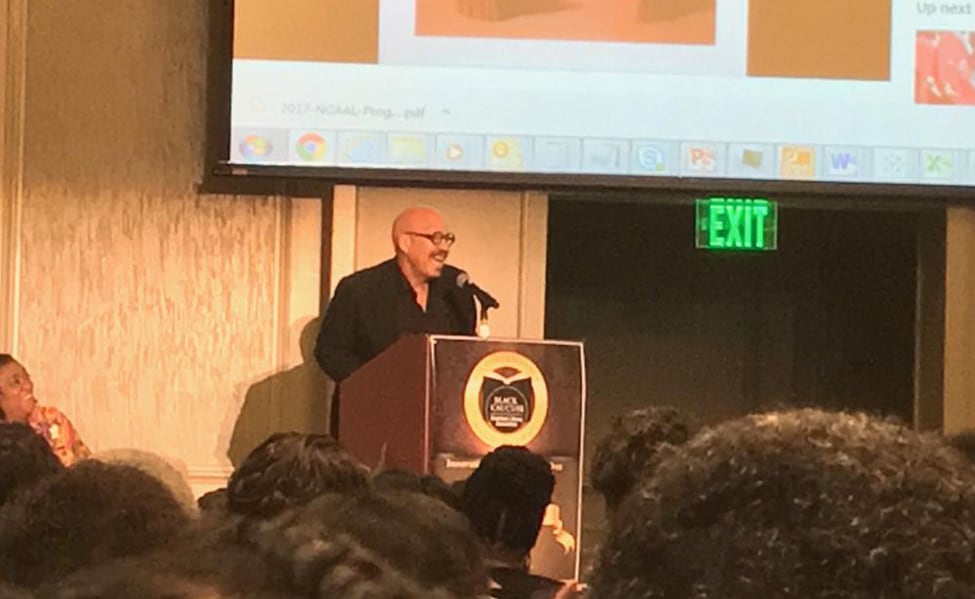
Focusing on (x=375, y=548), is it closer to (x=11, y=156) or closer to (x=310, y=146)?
(x=310, y=146)

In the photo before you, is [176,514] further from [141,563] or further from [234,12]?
[234,12]

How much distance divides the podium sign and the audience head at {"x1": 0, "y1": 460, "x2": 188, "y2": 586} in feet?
5.53

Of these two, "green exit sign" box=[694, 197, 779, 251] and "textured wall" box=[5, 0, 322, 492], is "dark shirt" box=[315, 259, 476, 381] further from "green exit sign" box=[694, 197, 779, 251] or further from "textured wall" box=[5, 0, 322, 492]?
"green exit sign" box=[694, 197, 779, 251]

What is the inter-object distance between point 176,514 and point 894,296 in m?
4.92

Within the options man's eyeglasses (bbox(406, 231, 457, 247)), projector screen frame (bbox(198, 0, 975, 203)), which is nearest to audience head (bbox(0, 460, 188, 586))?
man's eyeglasses (bbox(406, 231, 457, 247))

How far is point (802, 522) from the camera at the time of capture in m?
0.57

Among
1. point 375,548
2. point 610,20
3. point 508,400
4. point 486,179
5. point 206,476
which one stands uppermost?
point 610,20

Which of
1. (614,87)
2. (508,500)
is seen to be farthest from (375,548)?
(614,87)

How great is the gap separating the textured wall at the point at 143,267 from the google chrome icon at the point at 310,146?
368 mm

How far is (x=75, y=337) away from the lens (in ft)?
15.8

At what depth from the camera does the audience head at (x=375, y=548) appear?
708 millimetres

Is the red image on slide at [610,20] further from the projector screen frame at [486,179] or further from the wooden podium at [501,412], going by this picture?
the wooden podium at [501,412]

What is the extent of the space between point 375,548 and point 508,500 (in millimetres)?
1530

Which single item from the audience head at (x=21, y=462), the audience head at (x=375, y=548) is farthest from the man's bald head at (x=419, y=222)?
the audience head at (x=375, y=548)
